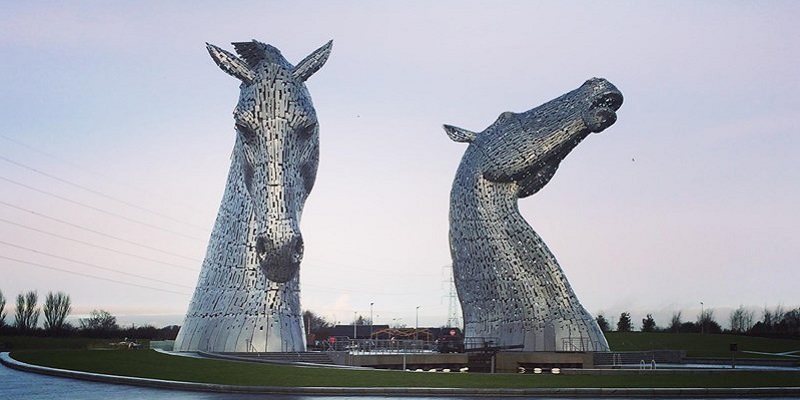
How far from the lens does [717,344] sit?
50688mm

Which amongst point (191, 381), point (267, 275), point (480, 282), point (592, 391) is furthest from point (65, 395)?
point (480, 282)

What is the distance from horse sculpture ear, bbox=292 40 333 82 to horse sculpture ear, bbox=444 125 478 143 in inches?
289

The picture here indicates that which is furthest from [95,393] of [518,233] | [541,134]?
[541,134]

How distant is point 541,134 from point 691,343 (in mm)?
26023

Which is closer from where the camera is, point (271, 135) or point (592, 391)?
point (592, 391)

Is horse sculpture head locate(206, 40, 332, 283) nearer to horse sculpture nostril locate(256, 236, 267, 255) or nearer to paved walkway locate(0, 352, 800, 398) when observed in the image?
horse sculpture nostril locate(256, 236, 267, 255)

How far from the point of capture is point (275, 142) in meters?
25.1

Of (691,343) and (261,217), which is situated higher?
(261,217)

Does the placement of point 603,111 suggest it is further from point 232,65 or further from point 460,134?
point 232,65

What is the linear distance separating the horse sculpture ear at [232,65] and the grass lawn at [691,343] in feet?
91.4

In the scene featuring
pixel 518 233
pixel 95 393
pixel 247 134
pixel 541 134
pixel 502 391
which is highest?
pixel 541 134

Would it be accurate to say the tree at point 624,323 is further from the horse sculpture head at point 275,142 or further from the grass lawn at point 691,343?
the horse sculpture head at point 275,142

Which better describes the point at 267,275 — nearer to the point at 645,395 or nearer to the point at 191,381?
the point at 191,381

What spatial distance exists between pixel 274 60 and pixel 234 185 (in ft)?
13.4
